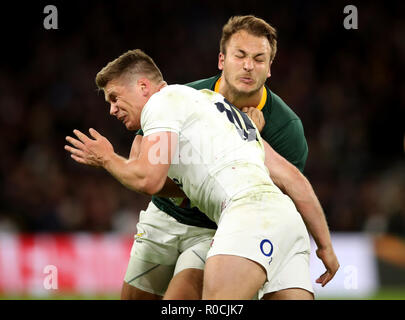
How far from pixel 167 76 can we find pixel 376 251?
5547 millimetres

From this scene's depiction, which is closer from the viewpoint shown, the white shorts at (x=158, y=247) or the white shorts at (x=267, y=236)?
the white shorts at (x=267, y=236)

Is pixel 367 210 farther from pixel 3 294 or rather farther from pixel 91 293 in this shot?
pixel 3 294

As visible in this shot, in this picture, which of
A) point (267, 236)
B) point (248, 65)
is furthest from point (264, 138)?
point (267, 236)

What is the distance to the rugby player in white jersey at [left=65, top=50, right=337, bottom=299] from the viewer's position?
3539 millimetres

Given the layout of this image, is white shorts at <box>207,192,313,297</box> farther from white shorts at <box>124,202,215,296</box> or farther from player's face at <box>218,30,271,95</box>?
player's face at <box>218,30,271,95</box>

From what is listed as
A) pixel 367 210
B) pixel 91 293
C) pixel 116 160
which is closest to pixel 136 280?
pixel 116 160

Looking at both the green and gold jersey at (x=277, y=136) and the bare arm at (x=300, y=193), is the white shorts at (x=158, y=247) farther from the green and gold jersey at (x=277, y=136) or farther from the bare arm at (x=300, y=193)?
the bare arm at (x=300, y=193)

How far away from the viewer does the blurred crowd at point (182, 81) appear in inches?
453

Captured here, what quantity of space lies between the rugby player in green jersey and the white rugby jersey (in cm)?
76

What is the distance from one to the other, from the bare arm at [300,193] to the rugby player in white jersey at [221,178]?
40cm

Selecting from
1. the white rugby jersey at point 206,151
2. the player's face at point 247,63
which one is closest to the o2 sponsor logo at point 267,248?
the white rugby jersey at point 206,151

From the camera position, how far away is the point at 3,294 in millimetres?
9391

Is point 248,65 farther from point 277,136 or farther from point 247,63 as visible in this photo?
point 277,136

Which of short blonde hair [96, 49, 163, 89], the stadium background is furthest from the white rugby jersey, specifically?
the stadium background
